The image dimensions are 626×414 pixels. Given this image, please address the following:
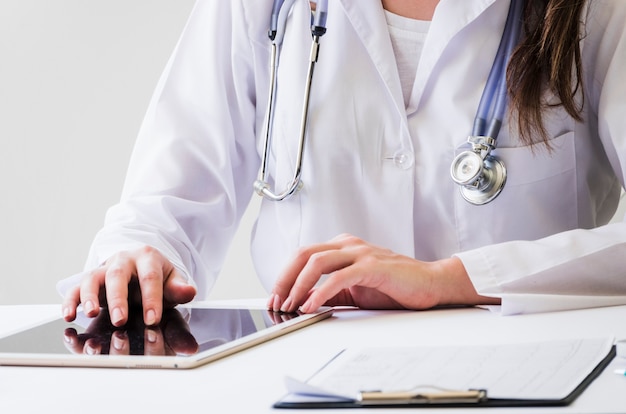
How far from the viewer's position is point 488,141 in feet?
3.65

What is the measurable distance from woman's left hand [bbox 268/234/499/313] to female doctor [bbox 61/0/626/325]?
0.16 metres

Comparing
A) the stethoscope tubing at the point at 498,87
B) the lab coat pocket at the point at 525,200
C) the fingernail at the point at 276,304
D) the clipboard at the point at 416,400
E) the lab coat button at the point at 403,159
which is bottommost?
the fingernail at the point at 276,304

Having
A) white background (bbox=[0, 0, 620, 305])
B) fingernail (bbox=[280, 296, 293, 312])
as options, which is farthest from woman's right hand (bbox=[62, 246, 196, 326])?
white background (bbox=[0, 0, 620, 305])

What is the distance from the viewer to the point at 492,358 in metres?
0.58

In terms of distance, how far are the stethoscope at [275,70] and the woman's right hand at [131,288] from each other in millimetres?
→ 247

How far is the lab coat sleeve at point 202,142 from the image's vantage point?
47.3 inches

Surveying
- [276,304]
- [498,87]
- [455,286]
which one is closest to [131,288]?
[276,304]

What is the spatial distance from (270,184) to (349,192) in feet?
0.50

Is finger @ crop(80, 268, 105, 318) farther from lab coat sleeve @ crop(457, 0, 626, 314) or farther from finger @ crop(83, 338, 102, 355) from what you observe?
lab coat sleeve @ crop(457, 0, 626, 314)

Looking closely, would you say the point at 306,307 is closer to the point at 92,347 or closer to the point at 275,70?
the point at 92,347

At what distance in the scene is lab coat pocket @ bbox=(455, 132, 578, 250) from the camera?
115cm

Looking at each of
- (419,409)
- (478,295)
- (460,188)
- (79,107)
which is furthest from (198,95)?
(79,107)

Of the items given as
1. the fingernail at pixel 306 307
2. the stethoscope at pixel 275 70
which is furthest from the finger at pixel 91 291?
the stethoscope at pixel 275 70

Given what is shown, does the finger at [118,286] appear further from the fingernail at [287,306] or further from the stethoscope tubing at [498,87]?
the stethoscope tubing at [498,87]
